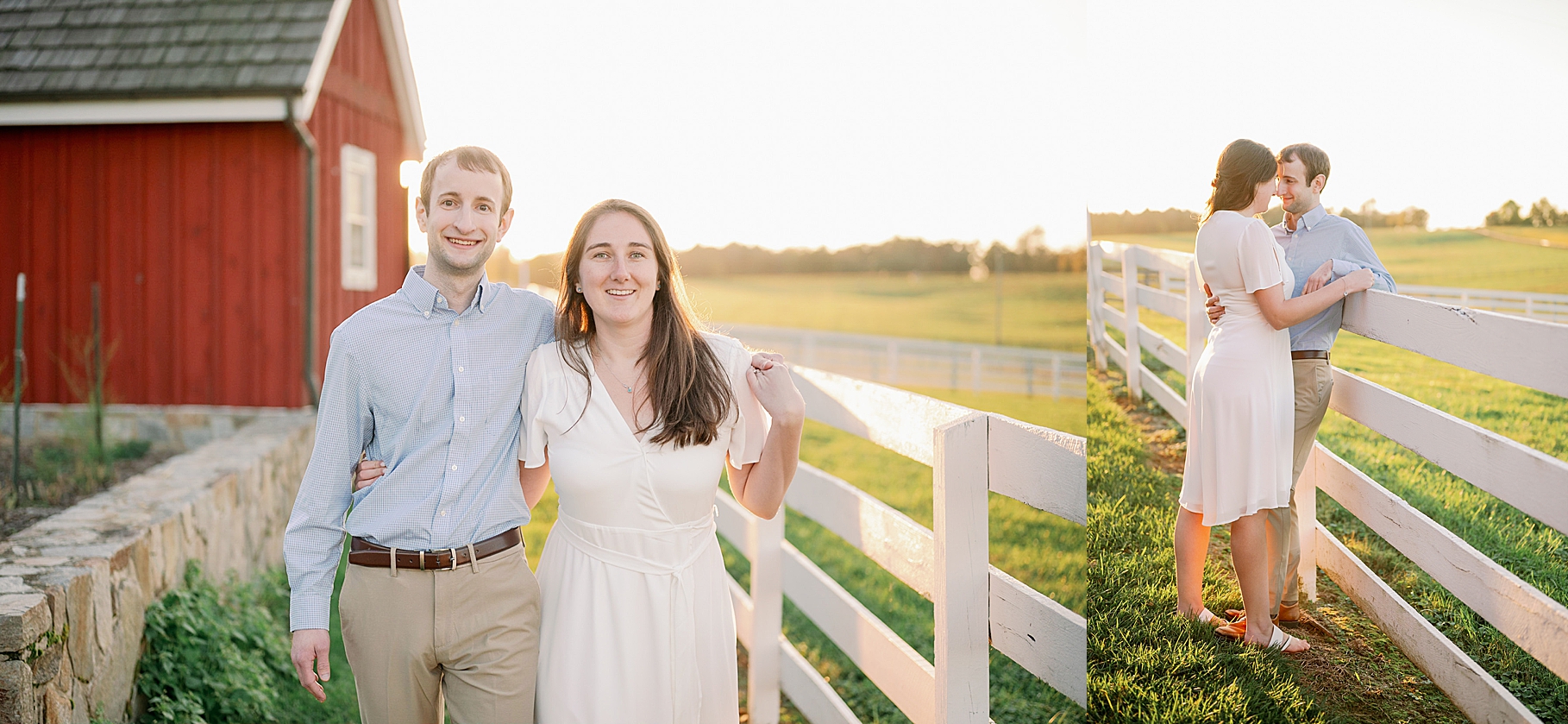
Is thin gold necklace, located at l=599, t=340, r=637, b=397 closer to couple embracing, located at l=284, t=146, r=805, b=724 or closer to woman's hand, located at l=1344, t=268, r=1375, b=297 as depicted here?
couple embracing, located at l=284, t=146, r=805, b=724

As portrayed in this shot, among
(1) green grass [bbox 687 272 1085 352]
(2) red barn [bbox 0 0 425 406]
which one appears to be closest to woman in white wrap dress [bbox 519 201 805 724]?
(2) red barn [bbox 0 0 425 406]

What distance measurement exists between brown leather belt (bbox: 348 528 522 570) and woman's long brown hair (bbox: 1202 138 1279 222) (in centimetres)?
210

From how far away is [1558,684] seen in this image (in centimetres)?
218

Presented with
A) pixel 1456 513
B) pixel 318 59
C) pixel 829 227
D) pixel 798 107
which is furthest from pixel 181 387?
pixel 829 227

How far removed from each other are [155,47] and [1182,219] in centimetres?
860

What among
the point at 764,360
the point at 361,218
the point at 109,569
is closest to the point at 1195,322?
Result: the point at 764,360

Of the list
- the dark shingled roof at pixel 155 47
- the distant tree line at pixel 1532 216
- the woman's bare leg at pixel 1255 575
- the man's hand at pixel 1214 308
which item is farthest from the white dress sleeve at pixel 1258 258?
the dark shingled roof at pixel 155 47

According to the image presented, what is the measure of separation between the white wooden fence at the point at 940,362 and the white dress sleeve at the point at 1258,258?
15840mm

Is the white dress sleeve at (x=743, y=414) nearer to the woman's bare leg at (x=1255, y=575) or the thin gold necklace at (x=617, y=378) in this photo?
the thin gold necklace at (x=617, y=378)

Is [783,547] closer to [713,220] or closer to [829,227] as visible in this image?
[713,220]

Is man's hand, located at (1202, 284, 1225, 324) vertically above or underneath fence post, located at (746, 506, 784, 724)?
above

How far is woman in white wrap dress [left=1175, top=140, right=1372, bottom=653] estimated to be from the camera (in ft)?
8.36

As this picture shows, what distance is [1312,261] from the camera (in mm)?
2527

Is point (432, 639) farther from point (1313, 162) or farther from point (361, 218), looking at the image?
point (361, 218)
